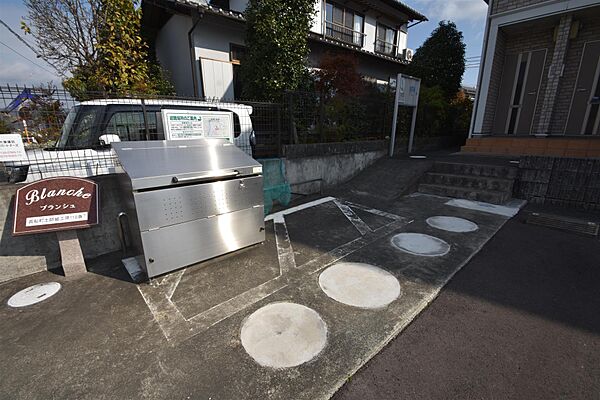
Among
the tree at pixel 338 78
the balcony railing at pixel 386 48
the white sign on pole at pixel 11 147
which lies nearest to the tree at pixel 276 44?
the tree at pixel 338 78

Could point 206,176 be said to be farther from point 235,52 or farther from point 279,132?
point 235,52

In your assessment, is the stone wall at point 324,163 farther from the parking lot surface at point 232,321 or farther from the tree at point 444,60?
the tree at point 444,60

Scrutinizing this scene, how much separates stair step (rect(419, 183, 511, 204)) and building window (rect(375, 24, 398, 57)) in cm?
1123

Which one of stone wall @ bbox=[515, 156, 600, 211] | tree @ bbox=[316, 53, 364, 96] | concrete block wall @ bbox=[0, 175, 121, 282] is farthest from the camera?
tree @ bbox=[316, 53, 364, 96]

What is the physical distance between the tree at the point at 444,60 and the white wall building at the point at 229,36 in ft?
8.74

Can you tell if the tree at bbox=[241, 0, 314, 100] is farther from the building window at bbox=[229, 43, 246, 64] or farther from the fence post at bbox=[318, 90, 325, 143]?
the building window at bbox=[229, 43, 246, 64]

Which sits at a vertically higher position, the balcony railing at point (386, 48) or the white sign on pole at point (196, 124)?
the balcony railing at point (386, 48)

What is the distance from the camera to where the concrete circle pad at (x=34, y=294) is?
251 centimetres

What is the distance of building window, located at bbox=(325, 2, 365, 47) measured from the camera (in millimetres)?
11477

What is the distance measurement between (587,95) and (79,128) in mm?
10398

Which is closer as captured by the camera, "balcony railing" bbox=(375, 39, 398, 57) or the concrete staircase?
the concrete staircase

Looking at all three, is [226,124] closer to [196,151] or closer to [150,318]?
[196,151]

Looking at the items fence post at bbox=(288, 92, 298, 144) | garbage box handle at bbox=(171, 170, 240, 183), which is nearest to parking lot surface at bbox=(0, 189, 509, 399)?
garbage box handle at bbox=(171, 170, 240, 183)

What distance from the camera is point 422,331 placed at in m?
2.08
